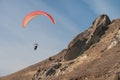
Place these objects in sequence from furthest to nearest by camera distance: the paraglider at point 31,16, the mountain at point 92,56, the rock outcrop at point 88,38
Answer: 1. the rock outcrop at point 88,38
2. the mountain at point 92,56
3. the paraglider at point 31,16

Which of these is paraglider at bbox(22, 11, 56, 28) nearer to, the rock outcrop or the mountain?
the mountain

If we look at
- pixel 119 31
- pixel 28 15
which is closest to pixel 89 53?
pixel 119 31

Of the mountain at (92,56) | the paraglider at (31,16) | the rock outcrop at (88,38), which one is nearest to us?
the paraglider at (31,16)

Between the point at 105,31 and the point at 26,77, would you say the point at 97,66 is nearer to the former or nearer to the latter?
the point at 105,31

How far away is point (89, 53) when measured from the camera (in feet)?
280

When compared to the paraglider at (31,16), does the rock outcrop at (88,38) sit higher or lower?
higher

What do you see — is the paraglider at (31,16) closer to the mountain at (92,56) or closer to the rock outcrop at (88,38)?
the mountain at (92,56)

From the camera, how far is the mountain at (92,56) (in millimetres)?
65188

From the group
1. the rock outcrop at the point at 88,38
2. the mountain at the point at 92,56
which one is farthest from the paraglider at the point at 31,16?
the rock outcrop at the point at 88,38

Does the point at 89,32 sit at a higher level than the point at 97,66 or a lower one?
higher

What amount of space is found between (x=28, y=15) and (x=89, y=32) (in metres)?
50.1

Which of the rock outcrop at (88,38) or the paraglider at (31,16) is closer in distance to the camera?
the paraglider at (31,16)

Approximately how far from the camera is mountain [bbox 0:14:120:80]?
214 feet

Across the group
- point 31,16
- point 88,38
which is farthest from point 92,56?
point 31,16
